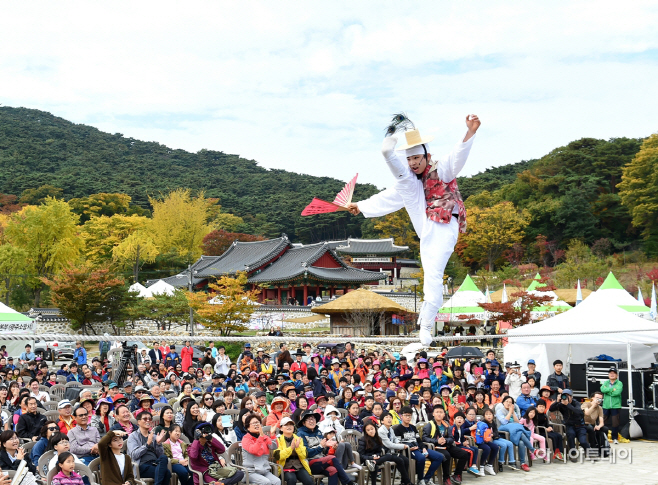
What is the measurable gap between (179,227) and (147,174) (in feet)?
103

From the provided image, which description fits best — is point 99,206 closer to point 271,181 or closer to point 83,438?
point 271,181

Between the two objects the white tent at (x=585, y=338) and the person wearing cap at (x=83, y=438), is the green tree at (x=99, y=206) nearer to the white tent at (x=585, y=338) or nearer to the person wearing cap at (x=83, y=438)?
the white tent at (x=585, y=338)

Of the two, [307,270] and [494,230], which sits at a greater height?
[494,230]

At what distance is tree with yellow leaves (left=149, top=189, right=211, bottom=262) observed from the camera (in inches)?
1863

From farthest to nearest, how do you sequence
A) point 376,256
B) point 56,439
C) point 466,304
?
point 376,256 → point 466,304 → point 56,439

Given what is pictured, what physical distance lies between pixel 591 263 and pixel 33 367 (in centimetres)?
2607

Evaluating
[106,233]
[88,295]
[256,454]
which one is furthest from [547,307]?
[106,233]

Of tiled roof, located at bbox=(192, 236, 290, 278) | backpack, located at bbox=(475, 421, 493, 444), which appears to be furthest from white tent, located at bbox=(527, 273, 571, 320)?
tiled roof, located at bbox=(192, 236, 290, 278)

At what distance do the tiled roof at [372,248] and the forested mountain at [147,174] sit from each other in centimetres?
357

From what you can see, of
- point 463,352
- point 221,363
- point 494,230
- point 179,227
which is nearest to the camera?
point 221,363

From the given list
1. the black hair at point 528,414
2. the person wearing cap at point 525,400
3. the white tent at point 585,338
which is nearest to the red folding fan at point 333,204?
the black hair at point 528,414

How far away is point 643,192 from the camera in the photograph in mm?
33000

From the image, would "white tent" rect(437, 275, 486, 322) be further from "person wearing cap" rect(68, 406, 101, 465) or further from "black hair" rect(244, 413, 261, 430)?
"person wearing cap" rect(68, 406, 101, 465)

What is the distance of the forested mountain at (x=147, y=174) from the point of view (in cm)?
5788
